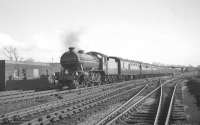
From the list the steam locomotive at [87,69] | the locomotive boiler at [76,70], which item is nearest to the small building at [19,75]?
the locomotive boiler at [76,70]

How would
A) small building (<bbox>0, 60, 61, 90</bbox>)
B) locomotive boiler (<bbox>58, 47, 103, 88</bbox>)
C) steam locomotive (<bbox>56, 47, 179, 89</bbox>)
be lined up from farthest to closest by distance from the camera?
small building (<bbox>0, 60, 61, 90</bbox>)
steam locomotive (<bbox>56, 47, 179, 89</bbox>)
locomotive boiler (<bbox>58, 47, 103, 88</bbox>)

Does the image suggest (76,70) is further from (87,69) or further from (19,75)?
(19,75)

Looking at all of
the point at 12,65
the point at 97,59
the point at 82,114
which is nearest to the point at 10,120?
the point at 82,114

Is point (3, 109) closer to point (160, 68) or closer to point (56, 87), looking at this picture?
point (56, 87)

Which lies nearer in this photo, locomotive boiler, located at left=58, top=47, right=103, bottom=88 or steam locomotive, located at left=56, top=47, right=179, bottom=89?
locomotive boiler, located at left=58, top=47, right=103, bottom=88

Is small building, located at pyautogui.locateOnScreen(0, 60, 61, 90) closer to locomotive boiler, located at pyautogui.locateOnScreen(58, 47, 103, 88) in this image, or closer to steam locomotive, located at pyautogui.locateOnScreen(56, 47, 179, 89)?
locomotive boiler, located at pyautogui.locateOnScreen(58, 47, 103, 88)

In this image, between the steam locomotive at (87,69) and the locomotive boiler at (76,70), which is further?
the steam locomotive at (87,69)

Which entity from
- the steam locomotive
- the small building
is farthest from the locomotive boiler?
the small building

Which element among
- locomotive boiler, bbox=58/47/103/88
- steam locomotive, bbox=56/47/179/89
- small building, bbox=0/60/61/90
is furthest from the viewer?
small building, bbox=0/60/61/90

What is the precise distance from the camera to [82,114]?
8.28 meters

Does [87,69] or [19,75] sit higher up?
[87,69]

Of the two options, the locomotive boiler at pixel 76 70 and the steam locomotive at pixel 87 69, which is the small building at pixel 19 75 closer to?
the locomotive boiler at pixel 76 70

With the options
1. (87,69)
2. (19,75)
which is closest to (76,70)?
(87,69)

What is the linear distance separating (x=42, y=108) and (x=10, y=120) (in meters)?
1.85
